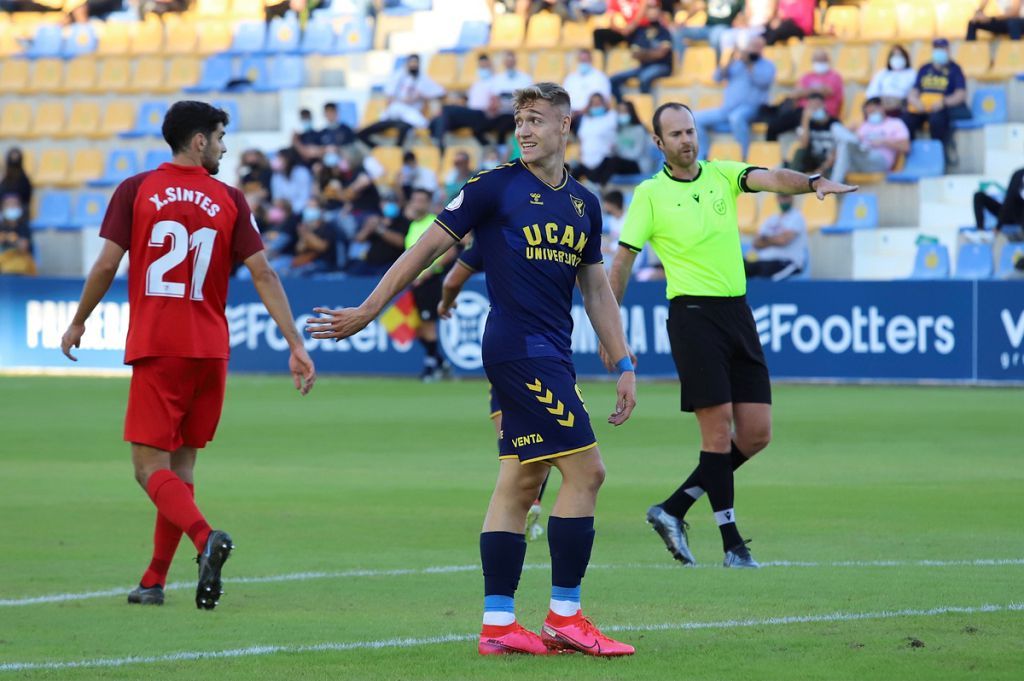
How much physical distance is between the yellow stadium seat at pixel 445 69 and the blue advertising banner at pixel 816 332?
258 inches

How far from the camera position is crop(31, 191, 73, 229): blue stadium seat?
3123 centimetres

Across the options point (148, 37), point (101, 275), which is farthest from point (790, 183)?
point (148, 37)

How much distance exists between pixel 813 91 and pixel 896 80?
3.91 feet

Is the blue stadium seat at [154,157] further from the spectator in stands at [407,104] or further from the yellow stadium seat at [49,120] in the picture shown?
the spectator in stands at [407,104]

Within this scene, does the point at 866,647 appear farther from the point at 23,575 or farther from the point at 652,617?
the point at 23,575

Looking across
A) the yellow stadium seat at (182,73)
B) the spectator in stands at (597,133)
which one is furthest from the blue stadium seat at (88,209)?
the spectator in stands at (597,133)

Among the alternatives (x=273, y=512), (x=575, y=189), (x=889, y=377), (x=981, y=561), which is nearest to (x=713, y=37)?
(x=889, y=377)

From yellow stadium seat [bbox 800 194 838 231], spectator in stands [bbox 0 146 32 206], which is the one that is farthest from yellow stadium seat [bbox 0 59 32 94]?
yellow stadium seat [bbox 800 194 838 231]

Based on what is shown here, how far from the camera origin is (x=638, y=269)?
24.2m

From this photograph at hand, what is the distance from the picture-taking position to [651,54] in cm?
2727

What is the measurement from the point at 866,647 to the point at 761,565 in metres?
2.29

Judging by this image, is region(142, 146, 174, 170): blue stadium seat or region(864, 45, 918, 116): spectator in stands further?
region(142, 146, 174, 170): blue stadium seat

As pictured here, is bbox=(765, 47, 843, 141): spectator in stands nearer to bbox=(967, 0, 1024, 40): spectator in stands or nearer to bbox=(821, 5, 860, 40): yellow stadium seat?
bbox=(967, 0, 1024, 40): spectator in stands

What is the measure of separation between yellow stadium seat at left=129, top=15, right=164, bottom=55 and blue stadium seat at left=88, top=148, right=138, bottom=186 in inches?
111
